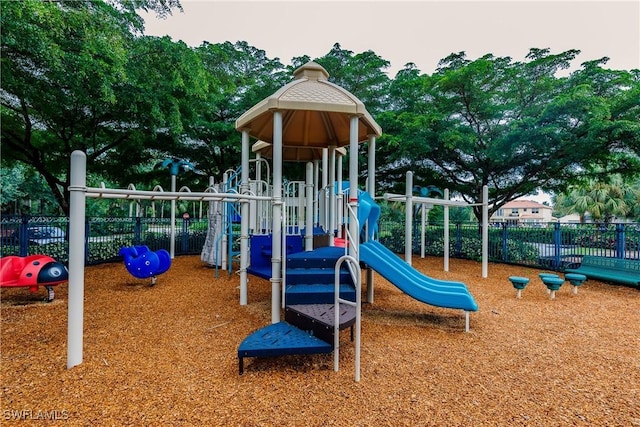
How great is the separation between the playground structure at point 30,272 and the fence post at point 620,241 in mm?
12589

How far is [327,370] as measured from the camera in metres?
3.11

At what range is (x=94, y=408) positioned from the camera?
7.97 ft

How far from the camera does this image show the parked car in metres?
7.68

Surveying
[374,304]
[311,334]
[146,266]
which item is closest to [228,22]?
[146,266]

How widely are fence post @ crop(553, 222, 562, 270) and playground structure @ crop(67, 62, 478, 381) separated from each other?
6.55 m

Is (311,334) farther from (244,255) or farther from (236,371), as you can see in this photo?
(244,255)

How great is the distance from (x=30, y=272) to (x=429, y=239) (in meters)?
12.6

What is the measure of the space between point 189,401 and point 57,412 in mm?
965

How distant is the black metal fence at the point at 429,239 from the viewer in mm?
8031

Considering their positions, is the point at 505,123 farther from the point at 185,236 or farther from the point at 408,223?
the point at 185,236

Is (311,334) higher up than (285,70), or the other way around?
(285,70)

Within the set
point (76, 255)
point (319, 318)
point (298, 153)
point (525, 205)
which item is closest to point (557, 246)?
point (298, 153)

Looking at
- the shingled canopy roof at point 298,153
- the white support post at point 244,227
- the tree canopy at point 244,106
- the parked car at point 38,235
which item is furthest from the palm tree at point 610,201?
the parked car at point 38,235

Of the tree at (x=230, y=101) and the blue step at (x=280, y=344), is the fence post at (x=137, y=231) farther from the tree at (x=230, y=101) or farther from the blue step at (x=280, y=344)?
the blue step at (x=280, y=344)
